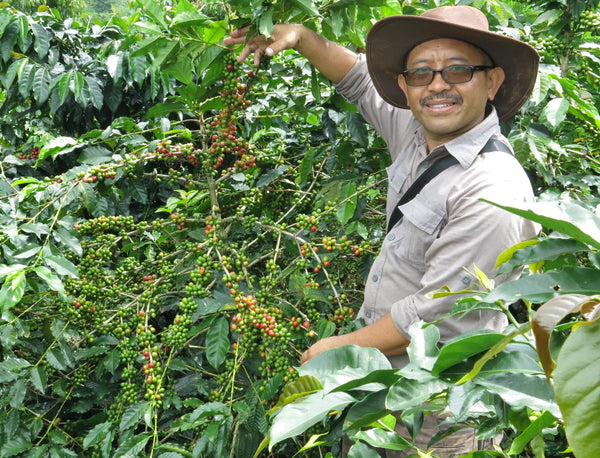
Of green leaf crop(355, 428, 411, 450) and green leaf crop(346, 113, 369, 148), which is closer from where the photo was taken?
green leaf crop(355, 428, 411, 450)

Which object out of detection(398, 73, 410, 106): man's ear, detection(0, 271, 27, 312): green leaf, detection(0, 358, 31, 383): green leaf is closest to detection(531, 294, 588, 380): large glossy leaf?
detection(398, 73, 410, 106): man's ear

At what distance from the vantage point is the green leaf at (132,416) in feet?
7.52

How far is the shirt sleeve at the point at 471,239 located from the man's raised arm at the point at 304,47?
0.74m

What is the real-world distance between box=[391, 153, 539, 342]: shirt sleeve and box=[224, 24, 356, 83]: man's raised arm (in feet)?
2.44

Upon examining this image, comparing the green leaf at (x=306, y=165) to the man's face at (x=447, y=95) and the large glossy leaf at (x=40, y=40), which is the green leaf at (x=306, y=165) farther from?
the large glossy leaf at (x=40, y=40)

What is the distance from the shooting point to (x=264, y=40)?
2.13 meters

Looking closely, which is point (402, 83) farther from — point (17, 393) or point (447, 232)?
point (17, 393)

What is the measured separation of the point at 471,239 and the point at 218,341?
106 centimetres

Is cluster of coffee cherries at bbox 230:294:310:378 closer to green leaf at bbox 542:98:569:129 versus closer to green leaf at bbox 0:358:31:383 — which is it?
green leaf at bbox 0:358:31:383

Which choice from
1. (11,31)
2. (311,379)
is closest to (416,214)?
(311,379)

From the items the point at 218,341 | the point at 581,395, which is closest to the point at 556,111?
the point at 218,341

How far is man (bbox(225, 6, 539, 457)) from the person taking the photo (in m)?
1.79

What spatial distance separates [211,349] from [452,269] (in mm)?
1006

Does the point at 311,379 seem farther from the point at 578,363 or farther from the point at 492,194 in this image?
the point at 492,194
